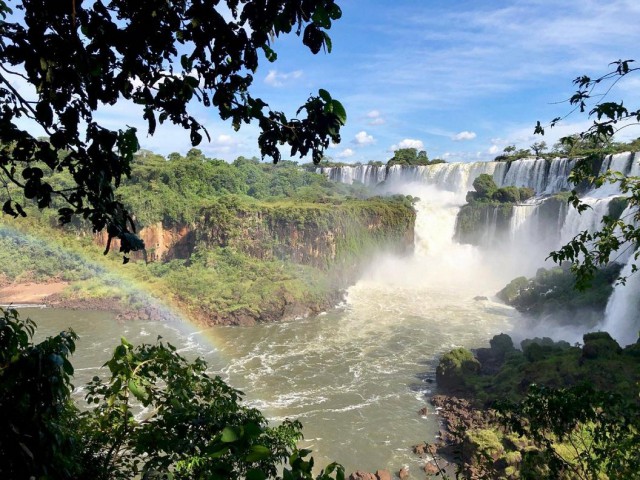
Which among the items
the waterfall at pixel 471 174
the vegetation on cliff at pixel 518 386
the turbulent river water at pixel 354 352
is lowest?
the turbulent river water at pixel 354 352

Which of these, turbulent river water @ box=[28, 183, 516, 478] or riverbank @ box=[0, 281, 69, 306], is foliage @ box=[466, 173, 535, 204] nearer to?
turbulent river water @ box=[28, 183, 516, 478]

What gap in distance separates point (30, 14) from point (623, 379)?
48.1 ft

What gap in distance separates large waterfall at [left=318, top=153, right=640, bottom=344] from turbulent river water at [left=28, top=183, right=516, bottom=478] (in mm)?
2348

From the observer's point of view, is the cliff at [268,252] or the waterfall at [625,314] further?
the cliff at [268,252]

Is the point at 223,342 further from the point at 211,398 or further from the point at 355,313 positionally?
the point at 211,398

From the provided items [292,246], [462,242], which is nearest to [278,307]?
[292,246]

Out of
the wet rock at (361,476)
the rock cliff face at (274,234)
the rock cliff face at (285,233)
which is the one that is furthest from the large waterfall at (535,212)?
the wet rock at (361,476)

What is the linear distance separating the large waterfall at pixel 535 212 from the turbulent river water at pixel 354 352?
7.70 feet

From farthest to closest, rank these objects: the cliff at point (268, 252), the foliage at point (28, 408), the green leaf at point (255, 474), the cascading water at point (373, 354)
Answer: the cliff at point (268, 252) < the cascading water at point (373, 354) < the foliage at point (28, 408) < the green leaf at point (255, 474)

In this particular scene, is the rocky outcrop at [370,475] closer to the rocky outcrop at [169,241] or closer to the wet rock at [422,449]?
the wet rock at [422,449]

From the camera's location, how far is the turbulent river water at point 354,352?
13.1 meters

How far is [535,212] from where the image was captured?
28.9m

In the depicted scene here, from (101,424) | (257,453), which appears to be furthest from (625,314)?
(257,453)

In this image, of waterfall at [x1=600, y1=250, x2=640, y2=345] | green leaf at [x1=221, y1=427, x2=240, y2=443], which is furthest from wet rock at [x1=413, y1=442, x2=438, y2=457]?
green leaf at [x1=221, y1=427, x2=240, y2=443]
